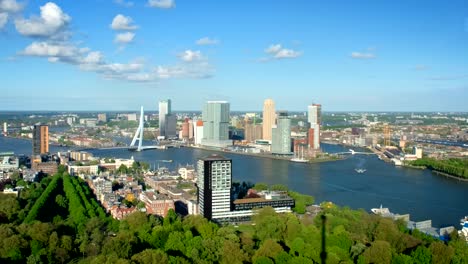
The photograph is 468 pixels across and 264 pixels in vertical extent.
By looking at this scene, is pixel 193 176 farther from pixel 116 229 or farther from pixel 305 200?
pixel 116 229

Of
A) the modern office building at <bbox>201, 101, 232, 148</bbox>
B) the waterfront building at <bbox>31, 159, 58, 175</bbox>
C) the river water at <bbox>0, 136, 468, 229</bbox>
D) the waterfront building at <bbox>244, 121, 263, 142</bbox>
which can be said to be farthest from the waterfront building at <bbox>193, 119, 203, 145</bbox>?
the waterfront building at <bbox>31, 159, 58, 175</bbox>

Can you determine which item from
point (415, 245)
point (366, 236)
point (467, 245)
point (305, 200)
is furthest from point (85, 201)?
point (467, 245)

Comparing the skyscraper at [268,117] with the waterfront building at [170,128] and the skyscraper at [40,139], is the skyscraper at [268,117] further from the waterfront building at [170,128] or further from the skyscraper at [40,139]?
the skyscraper at [40,139]

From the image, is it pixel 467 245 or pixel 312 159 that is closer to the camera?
pixel 467 245

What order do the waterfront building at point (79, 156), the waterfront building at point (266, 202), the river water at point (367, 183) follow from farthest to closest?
1. the waterfront building at point (79, 156)
2. the river water at point (367, 183)
3. the waterfront building at point (266, 202)

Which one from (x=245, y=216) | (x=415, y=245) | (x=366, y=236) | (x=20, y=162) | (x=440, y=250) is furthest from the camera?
(x=20, y=162)

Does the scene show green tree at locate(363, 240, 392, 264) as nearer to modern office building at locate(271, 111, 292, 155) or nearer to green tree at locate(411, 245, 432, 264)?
green tree at locate(411, 245, 432, 264)

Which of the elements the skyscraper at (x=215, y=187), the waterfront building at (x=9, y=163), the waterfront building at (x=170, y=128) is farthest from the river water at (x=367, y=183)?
the waterfront building at (x=170, y=128)
